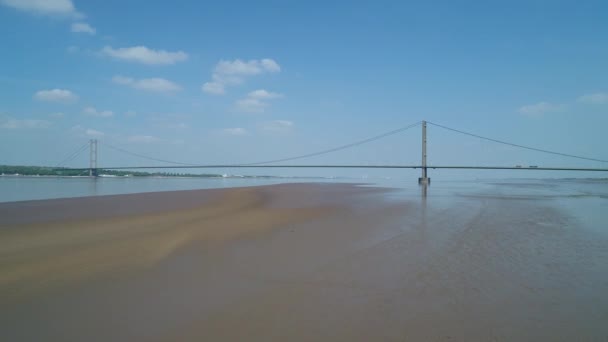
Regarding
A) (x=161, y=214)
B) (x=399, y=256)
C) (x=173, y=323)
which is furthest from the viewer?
(x=161, y=214)

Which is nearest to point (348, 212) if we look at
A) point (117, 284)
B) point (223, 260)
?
point (223, 260)

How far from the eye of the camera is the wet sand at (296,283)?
2555mm

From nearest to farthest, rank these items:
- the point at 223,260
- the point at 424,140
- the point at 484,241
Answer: the point at 223,260 < the point at 484,241 < the point at 424,140

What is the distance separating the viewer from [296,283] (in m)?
3.59

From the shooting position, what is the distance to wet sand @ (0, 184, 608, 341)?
255cm

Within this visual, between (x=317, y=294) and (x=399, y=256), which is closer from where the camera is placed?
(x=317, y=294)

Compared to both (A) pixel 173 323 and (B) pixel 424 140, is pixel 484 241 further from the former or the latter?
(B) pixel 424 140

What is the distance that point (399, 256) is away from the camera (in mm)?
4758

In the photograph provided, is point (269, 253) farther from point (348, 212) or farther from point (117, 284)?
point (348, 212)

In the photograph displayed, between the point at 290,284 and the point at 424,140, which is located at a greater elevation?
the point at 424,140

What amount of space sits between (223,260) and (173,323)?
6.01ft

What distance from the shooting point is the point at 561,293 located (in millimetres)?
3363

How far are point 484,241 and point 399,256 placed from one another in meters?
2.25

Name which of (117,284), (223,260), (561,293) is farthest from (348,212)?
(117,284)
